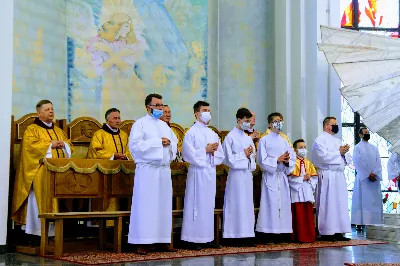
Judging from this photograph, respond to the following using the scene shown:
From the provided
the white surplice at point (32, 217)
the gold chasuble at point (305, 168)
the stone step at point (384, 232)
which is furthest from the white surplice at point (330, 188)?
the white surplice at point (32, 217)

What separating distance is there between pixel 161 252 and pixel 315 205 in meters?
3.69

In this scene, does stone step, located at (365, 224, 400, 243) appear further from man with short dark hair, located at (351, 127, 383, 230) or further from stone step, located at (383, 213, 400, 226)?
man with short dark hair, located at (351, 127, 383, 230)

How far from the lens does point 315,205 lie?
13117 millimetres

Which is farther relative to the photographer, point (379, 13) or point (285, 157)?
point (379, 13)

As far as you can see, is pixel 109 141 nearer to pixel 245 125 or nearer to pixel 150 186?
pixel 150 186

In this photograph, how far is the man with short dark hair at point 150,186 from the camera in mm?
10109

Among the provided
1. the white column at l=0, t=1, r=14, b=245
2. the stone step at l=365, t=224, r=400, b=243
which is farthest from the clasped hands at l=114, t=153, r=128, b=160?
the stone step at l=365, t=224, r=400, b=243

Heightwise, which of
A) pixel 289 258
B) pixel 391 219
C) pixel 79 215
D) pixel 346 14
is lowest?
pixel 289 258

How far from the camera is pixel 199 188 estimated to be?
10.9 metres

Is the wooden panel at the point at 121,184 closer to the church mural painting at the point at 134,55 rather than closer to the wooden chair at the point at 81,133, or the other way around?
the wooden chair at the point at 81,133

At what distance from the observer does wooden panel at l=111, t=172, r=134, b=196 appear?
423 inches

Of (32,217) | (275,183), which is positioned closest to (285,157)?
(275,183)

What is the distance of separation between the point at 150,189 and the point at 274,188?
8.17 feet

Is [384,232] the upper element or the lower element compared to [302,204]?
lower
